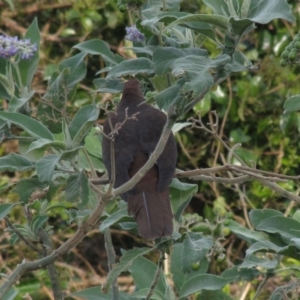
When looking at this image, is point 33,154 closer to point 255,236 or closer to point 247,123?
point 255,236

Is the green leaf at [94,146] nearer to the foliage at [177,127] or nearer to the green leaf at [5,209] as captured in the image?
the foliage at [177,127]

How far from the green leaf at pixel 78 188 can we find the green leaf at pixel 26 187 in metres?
0.14

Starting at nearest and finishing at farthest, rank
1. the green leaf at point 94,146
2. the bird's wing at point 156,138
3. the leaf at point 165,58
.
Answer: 1. the leaf at point 165,58
2. the bird's wing at point 156,138
3. the green leaf at point 94,146

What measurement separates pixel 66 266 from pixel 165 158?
252cm

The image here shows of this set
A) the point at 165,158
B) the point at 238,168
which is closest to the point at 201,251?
the point at 238,168

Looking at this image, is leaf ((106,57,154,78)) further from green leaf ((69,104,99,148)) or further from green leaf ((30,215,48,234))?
green leaf ((30,215,48,234))

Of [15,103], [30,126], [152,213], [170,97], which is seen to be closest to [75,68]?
[15,103]

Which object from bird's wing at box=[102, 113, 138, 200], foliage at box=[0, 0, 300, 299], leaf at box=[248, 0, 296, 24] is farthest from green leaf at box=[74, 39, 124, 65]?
leaf at box=[248, 0, 296, 24]

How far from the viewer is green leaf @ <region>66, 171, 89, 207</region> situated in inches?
65.5

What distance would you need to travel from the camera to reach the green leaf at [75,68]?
6.48 feet

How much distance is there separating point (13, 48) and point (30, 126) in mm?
190

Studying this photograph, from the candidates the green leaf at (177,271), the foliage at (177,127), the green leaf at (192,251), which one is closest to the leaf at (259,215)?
the foliage at (177,127)

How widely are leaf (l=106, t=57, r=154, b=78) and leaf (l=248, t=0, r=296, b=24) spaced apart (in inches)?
10.9

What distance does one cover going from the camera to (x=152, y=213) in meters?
1.96
